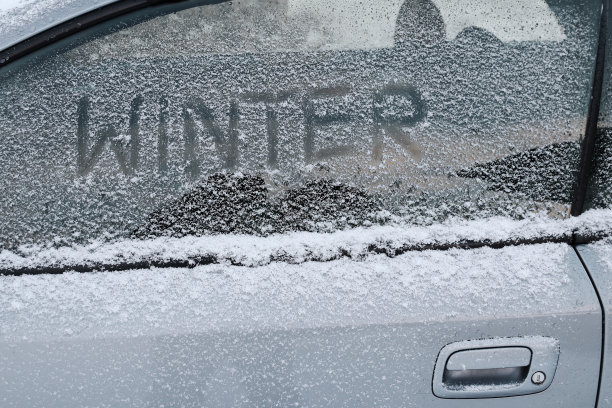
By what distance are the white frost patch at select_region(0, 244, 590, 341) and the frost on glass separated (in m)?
0.11

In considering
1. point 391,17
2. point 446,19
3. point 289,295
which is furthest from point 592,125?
point 289,295

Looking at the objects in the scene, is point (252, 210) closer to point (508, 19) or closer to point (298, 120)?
point (298, 120)

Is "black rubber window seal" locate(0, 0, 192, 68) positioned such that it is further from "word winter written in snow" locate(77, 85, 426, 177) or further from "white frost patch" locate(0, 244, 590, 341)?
"white frost patch" locate(0, 244, 590, 341)

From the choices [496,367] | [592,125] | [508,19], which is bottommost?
[496,367]

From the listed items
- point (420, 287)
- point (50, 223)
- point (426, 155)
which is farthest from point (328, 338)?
point (50, 223)

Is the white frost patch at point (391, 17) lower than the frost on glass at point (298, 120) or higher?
higher

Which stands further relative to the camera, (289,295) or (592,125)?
(592,125)

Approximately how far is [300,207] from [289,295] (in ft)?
0.68

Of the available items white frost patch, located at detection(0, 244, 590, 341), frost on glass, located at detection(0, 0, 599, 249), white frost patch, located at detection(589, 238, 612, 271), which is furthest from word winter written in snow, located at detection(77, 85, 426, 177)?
white frost patch, located at detection(589, 238, 612, 271)

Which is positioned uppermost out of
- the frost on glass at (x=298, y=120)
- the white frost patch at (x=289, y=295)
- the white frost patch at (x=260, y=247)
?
the frost on glass at (x=298, y=120)

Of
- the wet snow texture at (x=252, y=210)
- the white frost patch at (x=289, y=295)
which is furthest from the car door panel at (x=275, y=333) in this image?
the wet snow texture at (x=252, y=210)

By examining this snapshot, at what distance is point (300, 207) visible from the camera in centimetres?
129

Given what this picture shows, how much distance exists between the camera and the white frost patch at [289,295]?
1189mm

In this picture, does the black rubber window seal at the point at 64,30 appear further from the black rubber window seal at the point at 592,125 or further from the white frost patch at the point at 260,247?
the black rubber window seal at the point at 592,125
